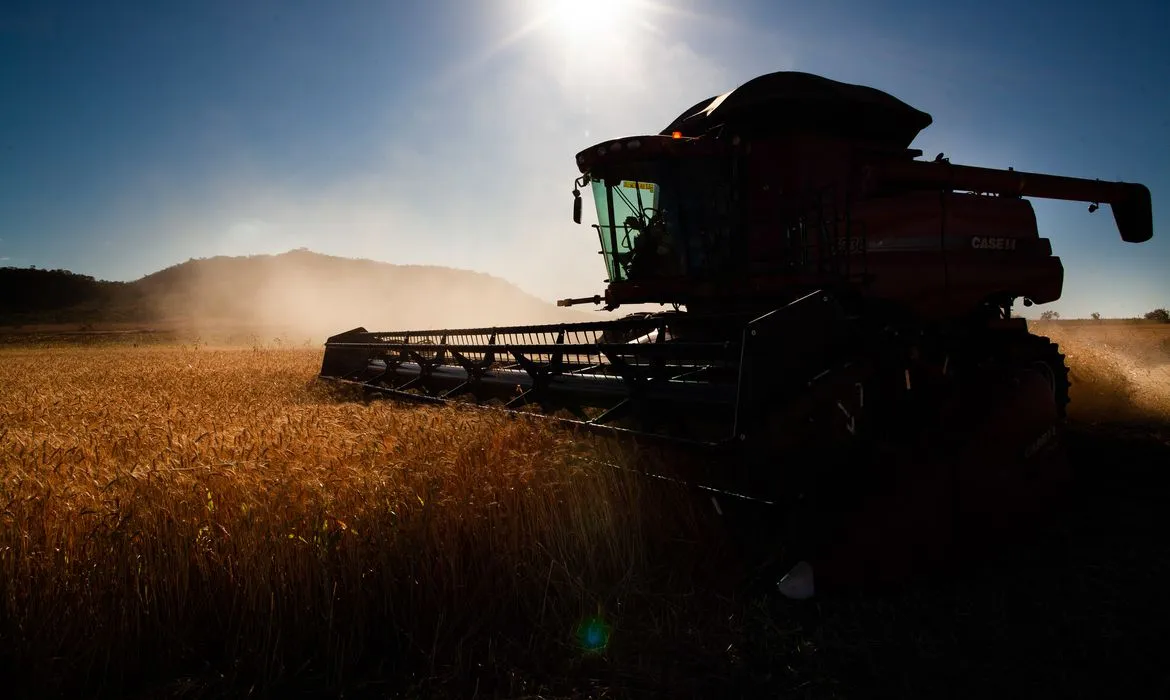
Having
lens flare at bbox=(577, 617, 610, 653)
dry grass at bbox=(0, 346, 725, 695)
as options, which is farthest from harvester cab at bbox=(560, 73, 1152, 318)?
lens flare at bbox=(577, 617, 610, 653)

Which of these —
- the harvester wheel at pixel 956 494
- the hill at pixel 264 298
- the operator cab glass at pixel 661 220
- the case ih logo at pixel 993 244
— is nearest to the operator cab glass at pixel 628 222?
the operator cab glass at pixel 661 220

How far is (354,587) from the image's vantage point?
2.47m

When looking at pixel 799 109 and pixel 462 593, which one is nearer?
pixel 462 593

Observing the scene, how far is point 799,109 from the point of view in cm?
555

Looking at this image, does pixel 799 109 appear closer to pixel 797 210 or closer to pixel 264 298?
pixel 797 210

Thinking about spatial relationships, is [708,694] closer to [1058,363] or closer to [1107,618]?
[1107,618]

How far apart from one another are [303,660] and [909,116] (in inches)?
268

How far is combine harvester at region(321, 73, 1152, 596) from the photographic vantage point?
8.97 feet

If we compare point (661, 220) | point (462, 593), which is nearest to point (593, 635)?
point (462, 593)

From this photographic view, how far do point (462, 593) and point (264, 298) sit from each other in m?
85.9

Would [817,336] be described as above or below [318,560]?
above

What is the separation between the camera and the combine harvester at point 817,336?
2734 millimetres

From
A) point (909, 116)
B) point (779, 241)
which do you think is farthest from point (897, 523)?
point (909, 116)

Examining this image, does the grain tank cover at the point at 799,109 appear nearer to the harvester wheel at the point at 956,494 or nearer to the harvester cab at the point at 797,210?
the harvester cab at the point at 797,210
